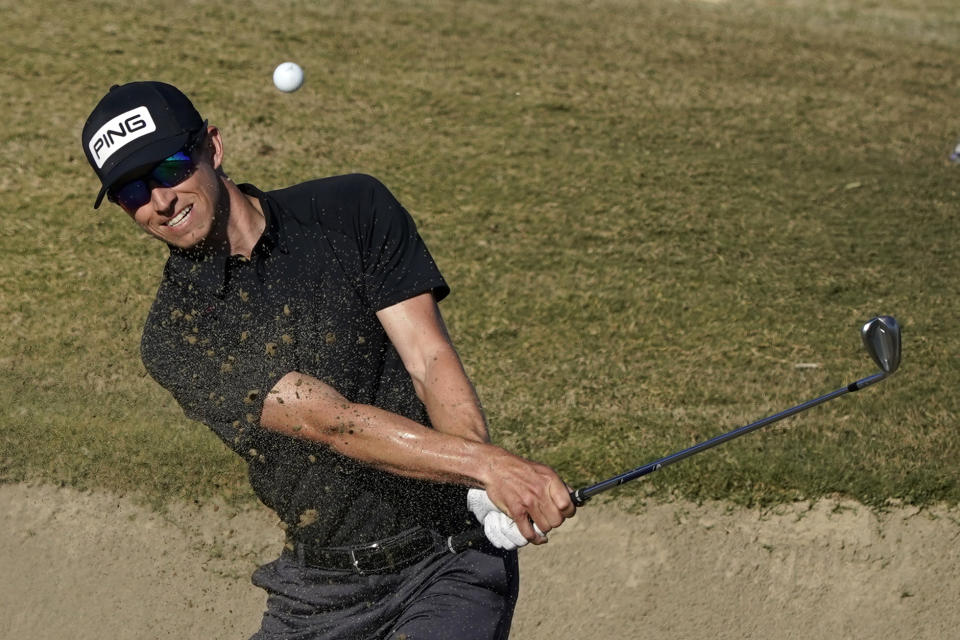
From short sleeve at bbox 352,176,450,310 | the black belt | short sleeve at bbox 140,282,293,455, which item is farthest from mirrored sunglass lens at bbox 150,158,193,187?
the black belt

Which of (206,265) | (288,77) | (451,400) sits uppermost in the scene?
(206,265)

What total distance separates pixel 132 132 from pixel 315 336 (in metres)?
0.85

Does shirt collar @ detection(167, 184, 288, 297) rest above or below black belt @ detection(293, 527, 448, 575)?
above

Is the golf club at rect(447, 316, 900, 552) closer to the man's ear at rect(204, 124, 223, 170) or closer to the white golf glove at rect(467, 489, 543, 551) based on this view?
the white golf glove at rect(467, 489, 543, 551)

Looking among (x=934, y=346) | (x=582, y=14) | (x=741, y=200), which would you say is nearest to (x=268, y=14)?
(x=582, y=14)

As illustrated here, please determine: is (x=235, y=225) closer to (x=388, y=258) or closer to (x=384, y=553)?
(x=388, y=258)

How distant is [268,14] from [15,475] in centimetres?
707

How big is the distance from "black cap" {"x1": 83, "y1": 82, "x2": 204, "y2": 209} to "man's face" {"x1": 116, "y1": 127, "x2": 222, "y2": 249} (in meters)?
0.09

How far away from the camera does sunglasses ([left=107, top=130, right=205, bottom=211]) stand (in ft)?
12.4

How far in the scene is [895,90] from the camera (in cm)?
1251

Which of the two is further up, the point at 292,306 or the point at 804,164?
the point at 292,306

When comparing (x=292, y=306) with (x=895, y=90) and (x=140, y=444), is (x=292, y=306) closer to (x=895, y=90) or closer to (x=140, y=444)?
(x=140, y=444)

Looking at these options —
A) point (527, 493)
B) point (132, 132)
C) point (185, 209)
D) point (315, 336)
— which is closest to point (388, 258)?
point (315, 336)

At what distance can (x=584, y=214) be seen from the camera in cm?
962
